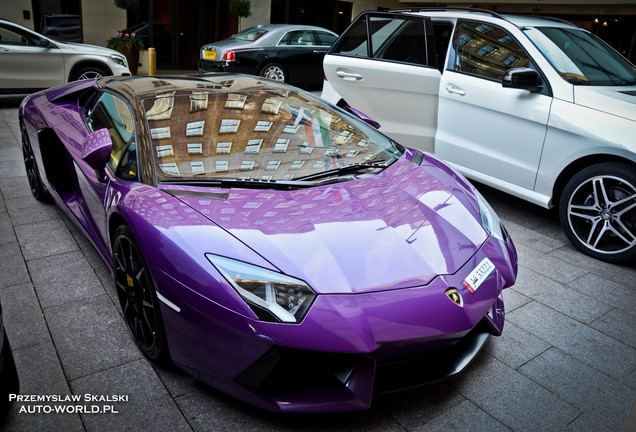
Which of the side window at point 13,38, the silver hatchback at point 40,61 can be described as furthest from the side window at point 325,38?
the side window at point 13,38

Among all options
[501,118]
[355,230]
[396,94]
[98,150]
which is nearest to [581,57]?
[501,118]

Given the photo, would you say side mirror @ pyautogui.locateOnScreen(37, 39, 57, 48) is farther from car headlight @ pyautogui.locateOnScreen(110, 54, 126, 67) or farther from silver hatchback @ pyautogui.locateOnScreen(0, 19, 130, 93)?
car headlight @ pyautogui.locateOnScreen(110, 54, 126, 67)

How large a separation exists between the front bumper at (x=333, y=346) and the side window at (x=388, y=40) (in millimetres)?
3635

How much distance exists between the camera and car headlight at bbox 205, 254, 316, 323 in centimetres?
203

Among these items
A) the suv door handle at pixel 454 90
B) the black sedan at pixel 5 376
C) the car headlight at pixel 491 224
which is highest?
the suv door handle at pixel 454 90

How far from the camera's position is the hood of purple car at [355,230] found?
2195mm

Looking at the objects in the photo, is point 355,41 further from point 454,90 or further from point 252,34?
point 252,34

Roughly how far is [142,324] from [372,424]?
1.19 metres

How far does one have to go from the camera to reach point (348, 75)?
564 cm

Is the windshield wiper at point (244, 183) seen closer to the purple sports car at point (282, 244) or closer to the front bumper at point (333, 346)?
the purple sports car at point (282, 244)

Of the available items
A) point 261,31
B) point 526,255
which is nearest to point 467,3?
point 261,31

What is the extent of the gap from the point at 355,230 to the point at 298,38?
1093cm

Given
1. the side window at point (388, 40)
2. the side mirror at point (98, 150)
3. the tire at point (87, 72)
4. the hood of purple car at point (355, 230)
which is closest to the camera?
the hood of purple car at point (355, 230)

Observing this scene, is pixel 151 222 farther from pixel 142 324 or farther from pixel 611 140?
pixel 611 140
